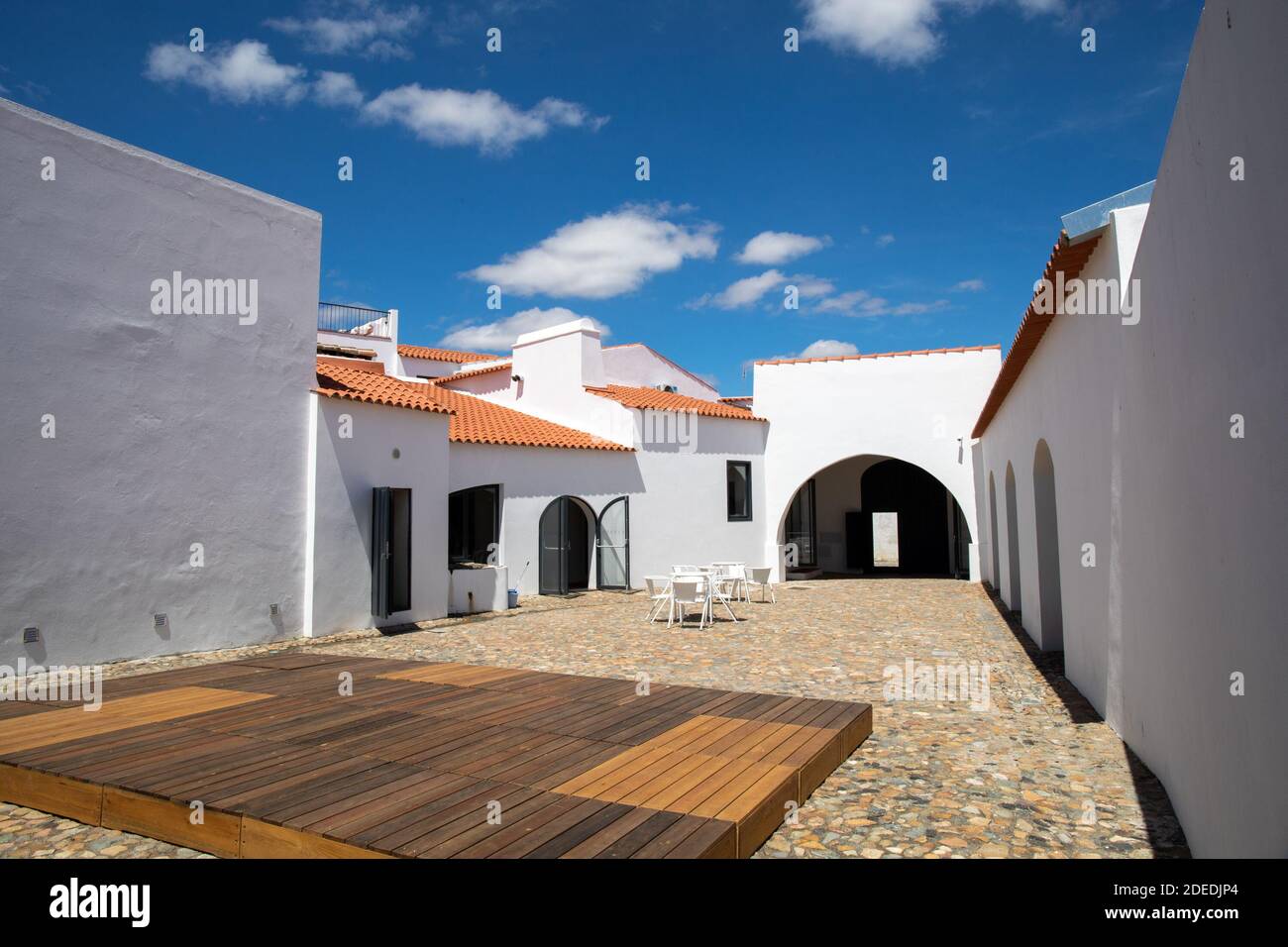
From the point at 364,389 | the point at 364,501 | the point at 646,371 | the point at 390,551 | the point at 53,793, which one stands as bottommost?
the point at 53,793

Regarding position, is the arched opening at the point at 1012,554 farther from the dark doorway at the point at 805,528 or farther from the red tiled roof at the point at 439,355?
the red tiled roof at the point at 439,355

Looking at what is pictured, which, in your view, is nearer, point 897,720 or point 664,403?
point 897,720

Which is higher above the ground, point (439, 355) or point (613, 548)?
point (439, 355)

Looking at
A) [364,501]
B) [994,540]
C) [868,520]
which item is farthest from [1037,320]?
[868,520]

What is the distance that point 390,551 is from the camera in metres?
12.5

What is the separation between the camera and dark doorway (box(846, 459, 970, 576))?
72.7 ft

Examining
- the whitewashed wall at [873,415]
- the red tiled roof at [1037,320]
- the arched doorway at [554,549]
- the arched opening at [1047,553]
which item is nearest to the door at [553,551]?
the arched doorway at [554,549]

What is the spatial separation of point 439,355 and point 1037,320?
2573 centimetres

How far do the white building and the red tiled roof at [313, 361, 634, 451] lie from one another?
0.11 m

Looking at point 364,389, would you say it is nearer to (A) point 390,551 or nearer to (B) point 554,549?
(A) point 390,551

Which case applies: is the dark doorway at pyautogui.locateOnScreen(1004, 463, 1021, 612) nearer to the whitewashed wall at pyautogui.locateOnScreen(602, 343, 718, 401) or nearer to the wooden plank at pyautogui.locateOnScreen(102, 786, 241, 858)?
the wooden plank at pyautogui.locateOnScreen(102, 786, 241, 858)

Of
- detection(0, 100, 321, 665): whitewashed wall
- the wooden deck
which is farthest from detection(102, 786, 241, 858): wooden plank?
detection(0, 100, 321, 665): whitewashed wall

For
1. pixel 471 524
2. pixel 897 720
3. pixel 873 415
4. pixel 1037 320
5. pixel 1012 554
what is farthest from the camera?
pixel 471 524
